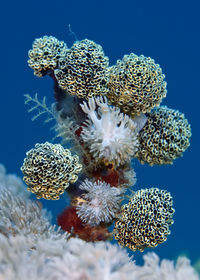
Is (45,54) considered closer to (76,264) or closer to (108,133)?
(108,133)

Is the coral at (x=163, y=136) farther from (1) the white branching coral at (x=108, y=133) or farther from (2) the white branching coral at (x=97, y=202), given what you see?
(2) the white branching coral at (x=97, y=202)

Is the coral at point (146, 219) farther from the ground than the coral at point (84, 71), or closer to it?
closer to it

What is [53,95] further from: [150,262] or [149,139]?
[150,262]

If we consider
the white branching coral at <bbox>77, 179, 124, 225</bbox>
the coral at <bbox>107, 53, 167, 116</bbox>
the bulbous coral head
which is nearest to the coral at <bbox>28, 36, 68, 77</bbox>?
the coral at <bbox>107, 53, 167, 116</bbox>

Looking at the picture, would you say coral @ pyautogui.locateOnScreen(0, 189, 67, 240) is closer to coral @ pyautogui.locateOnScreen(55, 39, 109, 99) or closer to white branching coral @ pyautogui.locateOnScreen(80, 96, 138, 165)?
white branching coral @ pyautogui.locateOnScreen(80, 96, 138, 165)

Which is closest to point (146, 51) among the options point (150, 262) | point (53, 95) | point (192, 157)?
point (192, 157)

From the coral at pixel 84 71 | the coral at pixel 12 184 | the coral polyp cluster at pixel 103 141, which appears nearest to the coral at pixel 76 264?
the coral polyp cluster at pixel 103 141
